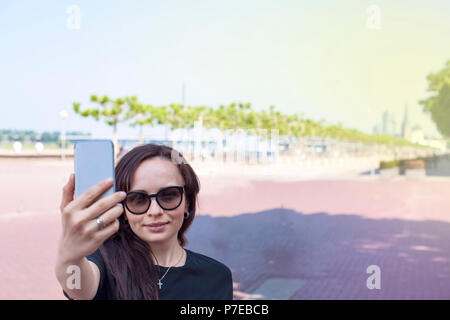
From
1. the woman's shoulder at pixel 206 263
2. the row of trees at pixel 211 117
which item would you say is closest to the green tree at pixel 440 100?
the row of trees at pixel 211 117

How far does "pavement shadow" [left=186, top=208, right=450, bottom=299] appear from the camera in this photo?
5535mm

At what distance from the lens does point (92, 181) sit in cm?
87

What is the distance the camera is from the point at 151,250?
119 cm

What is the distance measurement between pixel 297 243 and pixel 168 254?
736cm

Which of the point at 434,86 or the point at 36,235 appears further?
the point at 434,86

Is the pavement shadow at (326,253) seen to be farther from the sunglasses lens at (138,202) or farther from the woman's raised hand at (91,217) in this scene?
the woman's raised hand at (91,217)

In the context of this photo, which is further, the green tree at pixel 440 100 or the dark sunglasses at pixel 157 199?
the green tree at pixel 440 100

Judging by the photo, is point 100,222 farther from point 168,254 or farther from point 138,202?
point 168,254

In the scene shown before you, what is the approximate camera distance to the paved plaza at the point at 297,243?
5.61 metres

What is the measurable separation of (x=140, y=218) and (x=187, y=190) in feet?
0.44

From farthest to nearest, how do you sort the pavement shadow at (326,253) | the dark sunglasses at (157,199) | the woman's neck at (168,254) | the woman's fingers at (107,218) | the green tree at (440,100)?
the green tree at (440,100)
the pavement shadow at (326,253)
the woman's neck at (168,254)
the dark sunglasses at (157,199)
the woman's fingers at (107,218)
